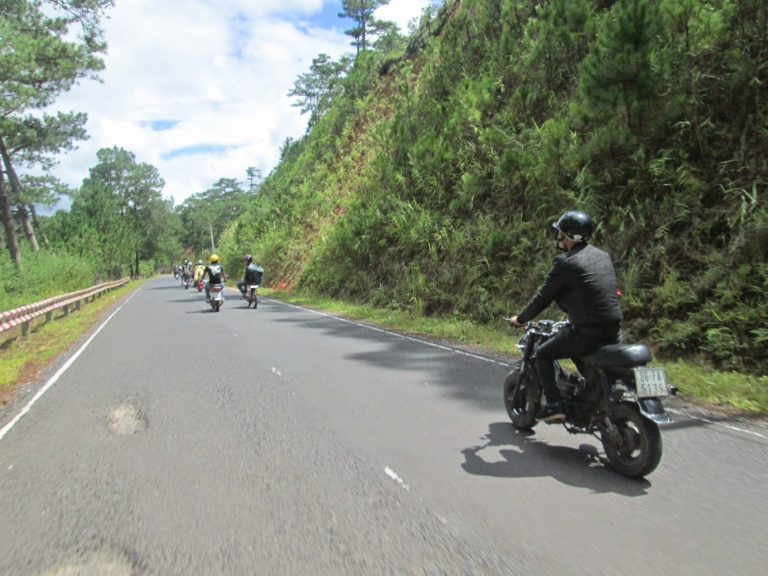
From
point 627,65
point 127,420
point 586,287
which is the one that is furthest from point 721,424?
point 627,65

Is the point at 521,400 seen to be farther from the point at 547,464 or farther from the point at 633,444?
the point at 633,444

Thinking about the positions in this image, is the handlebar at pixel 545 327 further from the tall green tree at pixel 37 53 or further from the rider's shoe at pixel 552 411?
the tall green tree at pixel 37 53

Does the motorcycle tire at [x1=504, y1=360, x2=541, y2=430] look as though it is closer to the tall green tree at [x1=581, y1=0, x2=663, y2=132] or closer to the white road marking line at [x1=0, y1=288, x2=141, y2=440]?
the white road marking line at [x1=0, y1=288, x2=141, y2=440]

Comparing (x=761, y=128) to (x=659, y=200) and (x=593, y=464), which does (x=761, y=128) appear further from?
(x=593, y=464)

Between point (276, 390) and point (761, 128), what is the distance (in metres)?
9.21

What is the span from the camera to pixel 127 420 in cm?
600

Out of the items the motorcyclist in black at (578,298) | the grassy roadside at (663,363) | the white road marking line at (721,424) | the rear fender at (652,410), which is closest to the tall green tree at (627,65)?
the grassy roadside at (663,363)

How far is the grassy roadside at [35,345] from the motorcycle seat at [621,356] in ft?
24.4

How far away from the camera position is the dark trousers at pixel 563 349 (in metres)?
4.46

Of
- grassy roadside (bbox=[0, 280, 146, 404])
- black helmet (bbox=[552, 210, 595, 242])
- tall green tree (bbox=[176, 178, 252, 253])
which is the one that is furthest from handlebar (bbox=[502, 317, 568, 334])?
tall green tree (bbox=[176, 178, 252, 253])

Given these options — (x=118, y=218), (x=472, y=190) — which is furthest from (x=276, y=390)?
(x=118, y=218)

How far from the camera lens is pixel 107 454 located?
4.93m

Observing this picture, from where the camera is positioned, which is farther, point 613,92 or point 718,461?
point 613,92

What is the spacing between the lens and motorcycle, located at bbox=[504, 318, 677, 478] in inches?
156
